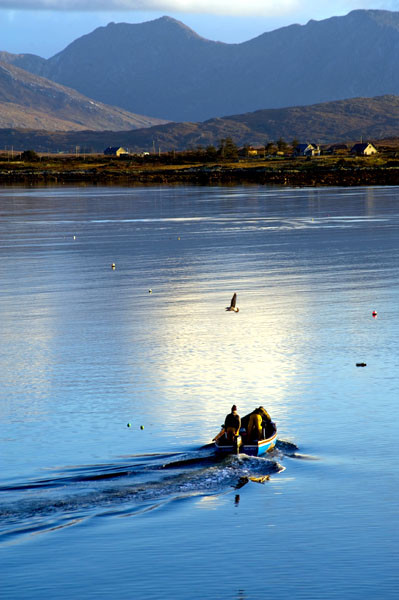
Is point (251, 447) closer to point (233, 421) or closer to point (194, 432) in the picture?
point (233, 421)

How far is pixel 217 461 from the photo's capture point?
96.5 ft

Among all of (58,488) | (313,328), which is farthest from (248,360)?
(58,488)

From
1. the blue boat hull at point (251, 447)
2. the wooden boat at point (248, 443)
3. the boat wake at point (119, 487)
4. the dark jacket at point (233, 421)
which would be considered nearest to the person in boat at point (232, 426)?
the dark jacket at point (233, 421)

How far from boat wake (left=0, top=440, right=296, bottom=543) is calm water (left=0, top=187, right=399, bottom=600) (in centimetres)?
6

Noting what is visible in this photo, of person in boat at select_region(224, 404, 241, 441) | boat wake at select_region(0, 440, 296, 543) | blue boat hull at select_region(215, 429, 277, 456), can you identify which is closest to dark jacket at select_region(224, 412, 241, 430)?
person in boat at select_region(224, 404, 241, 441)

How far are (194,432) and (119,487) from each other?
5467 millimetres

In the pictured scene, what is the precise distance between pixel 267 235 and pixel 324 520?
75591 mm

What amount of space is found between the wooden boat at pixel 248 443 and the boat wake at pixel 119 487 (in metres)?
0.23

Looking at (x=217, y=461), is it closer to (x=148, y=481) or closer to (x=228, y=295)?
(x=148, y=481)

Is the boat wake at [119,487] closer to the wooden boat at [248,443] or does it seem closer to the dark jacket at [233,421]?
the wooden boat at [248,443]

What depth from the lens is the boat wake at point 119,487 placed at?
992 inches

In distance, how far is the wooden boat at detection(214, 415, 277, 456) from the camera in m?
29.6

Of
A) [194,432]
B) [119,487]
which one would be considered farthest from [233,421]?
[119,487]

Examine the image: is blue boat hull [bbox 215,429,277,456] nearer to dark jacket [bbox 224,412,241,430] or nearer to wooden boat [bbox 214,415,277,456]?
wooden boat [bbox 214,415,277,456]
